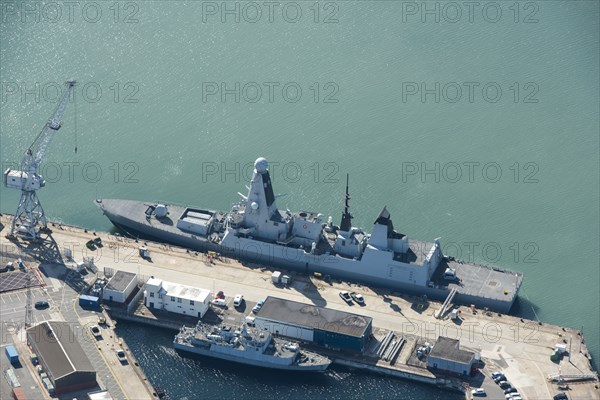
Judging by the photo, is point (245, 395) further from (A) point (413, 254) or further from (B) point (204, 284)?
(A) point (413, 254)

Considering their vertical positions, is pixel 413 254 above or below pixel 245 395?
above

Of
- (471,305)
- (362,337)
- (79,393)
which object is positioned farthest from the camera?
(471,305)

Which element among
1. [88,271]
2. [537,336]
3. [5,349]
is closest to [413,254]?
[537,336]

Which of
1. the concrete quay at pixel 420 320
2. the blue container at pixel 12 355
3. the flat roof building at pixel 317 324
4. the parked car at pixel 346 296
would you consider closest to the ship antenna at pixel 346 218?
the concrete quay at pixel 420 320

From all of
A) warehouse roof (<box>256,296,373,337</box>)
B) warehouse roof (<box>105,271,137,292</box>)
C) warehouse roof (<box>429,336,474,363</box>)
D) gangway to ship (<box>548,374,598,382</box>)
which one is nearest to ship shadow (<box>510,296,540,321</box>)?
gangway to ship (<box>548,374,598,382</box>)

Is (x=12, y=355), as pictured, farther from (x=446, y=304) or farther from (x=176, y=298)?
(x=446, y=304)

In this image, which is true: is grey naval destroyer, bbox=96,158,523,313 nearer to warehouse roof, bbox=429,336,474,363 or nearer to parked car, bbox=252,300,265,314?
parked car, bbox=252,300,265,314

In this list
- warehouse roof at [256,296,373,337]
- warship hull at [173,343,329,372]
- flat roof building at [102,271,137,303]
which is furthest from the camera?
flat roof building at [102,271,137,303]

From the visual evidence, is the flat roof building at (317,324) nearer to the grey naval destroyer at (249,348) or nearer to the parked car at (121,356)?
the grey naval destroyer at (249,348)
